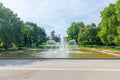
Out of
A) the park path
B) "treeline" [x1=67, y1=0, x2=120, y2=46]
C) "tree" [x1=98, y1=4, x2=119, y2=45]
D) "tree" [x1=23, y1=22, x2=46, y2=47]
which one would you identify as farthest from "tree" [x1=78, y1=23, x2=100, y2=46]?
the park path

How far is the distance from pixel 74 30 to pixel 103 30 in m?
45.9

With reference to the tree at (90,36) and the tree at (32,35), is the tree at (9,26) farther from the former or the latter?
the tree at (90,36)

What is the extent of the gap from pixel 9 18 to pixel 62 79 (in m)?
31.8

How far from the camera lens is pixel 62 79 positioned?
852cm

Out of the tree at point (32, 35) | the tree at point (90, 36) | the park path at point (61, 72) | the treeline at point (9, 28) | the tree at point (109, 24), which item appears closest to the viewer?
the park path at point (61, 72)

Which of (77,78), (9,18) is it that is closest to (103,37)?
(9,18)

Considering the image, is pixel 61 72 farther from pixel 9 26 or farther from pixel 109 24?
pixel 109 24

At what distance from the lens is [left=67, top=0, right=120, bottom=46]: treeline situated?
1606 inches

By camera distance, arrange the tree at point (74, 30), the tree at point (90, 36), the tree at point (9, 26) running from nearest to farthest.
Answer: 1. the tree at point (9, 26)
2. the tree at point (90, 36)
3. the tree at point (74, 30)

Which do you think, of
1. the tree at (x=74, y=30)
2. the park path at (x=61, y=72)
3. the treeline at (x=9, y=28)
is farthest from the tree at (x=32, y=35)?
the park path at (x=61, y=72)

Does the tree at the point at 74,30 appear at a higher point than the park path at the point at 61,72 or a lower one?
higher

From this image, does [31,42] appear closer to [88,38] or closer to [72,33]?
[88,38]

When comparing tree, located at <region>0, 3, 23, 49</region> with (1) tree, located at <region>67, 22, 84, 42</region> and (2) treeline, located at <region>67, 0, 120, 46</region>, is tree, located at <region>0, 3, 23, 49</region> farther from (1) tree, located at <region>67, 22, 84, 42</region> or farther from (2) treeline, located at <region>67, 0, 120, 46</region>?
(1) tree, located at <region>67, 22, 84, 42</region>

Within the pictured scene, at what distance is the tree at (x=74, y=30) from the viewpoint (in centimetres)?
9224
